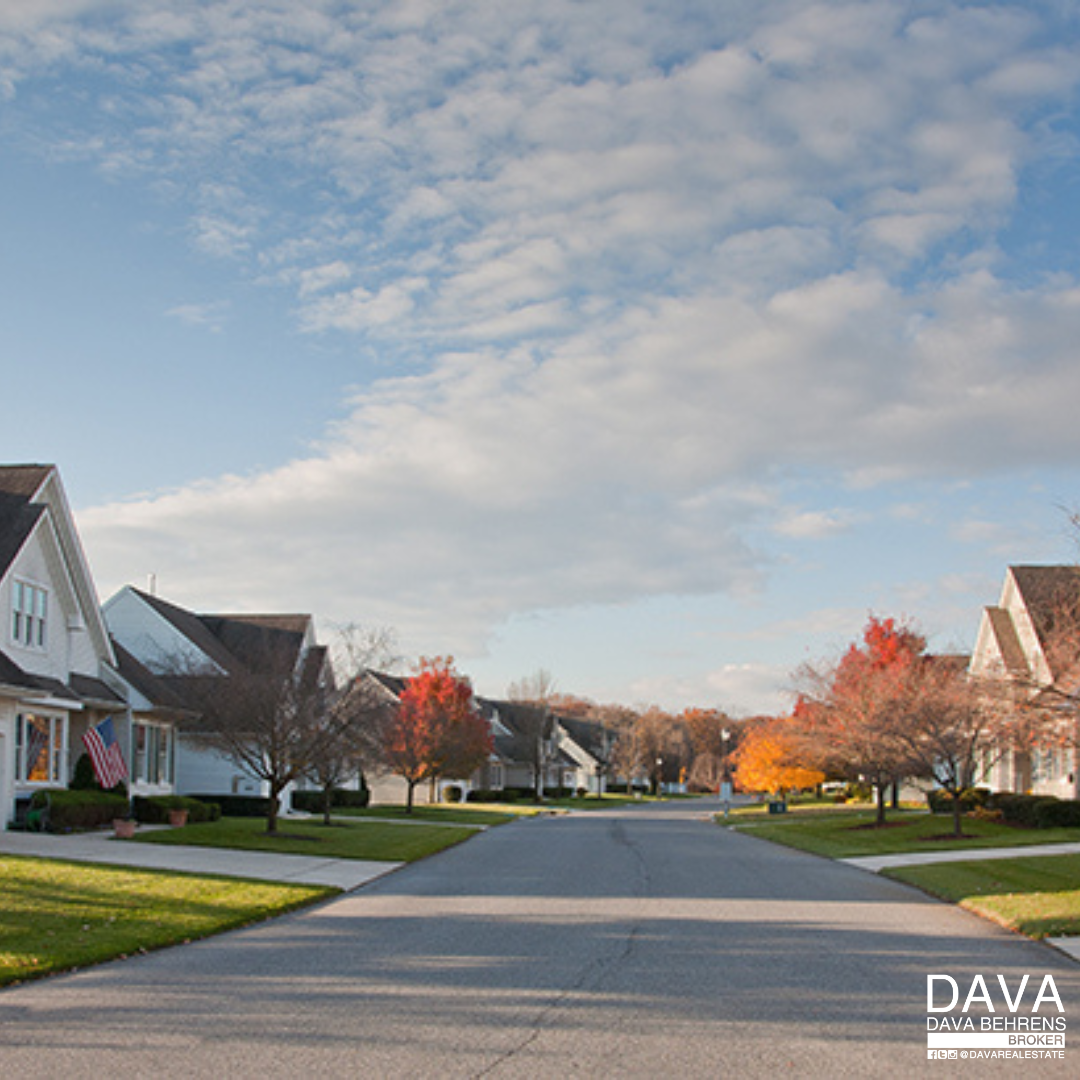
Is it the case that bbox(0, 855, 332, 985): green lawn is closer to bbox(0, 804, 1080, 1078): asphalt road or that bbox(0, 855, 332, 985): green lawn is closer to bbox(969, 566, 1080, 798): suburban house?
bbox(0, 804, 1080, 1078): asphalt road

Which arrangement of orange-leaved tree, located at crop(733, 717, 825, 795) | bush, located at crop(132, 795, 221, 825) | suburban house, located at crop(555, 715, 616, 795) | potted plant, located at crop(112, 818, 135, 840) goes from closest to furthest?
potted plant, located at crop(112, 818, 135, 840)
bush, located at crop(132, 795, 221, 825)
orange-leaved tree, located at crop(733, 717, 825, 795)
suburban house, located at crop(555, 715, 616, 795)

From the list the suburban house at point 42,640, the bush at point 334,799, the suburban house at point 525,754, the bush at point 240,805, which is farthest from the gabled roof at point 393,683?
the suburban house at point 42,640

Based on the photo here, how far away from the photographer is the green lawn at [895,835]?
29.3 meters

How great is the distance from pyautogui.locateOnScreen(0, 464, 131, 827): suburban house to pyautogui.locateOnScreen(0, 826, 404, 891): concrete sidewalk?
278 centimetres

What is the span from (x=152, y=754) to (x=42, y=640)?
9.26 meters

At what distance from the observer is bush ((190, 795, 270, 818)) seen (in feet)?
141

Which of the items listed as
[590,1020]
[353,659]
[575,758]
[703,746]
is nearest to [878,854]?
[353,659]

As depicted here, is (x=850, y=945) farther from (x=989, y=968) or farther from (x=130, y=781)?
(x=130, y=781)

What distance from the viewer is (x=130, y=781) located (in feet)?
116

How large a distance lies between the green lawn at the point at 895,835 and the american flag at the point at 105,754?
1771cm

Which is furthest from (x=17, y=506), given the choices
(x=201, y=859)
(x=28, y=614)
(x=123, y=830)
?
(x=201, y=859)

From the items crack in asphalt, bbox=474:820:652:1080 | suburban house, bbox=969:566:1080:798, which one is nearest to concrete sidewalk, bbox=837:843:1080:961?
suburban house, bbox=969:566:1080:798

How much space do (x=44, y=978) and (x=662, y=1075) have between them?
19.9 feet

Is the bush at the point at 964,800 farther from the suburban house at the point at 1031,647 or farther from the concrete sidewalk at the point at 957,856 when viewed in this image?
the concrete sidewalk at the point at 957,856
